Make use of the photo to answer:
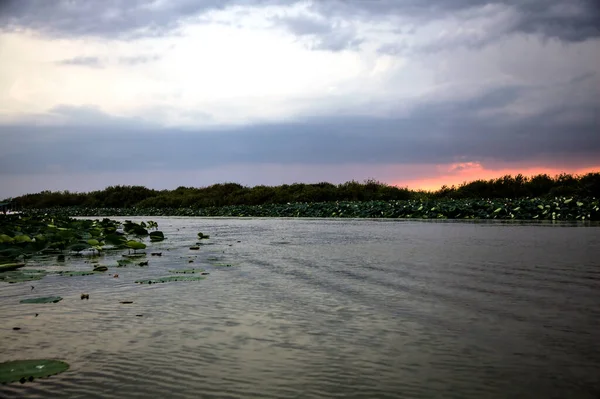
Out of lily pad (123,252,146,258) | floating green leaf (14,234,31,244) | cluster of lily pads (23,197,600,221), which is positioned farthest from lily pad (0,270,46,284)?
cluster of lily pads (23,197,600,221)

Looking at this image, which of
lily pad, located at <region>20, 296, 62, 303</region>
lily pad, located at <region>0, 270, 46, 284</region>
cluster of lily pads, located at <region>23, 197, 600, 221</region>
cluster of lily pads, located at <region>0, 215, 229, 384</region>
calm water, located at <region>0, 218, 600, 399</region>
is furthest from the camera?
cluster of lily pads, located at <region>23, 197, 600, 221</region>

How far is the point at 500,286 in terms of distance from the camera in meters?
4.55

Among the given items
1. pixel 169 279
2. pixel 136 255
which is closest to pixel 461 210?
pixel 136 255

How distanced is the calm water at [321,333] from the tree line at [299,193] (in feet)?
60.3

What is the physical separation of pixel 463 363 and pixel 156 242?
8.90 m

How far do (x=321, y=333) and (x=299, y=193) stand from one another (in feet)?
110

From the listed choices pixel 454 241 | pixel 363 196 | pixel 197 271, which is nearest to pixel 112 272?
pixel 197 271

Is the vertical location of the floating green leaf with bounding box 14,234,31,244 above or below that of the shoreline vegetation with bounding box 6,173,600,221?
below

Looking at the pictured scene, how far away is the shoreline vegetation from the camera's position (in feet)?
63.0

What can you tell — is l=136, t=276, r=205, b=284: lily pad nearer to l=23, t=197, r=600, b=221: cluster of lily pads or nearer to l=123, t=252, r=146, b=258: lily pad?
l=123, t=252, r=146, b=258: lily pad

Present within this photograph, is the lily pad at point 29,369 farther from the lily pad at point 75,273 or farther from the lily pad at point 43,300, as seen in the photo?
the lily pad at point 75,273

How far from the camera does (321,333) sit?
296 centimetres

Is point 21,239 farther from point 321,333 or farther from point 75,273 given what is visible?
point 321,333

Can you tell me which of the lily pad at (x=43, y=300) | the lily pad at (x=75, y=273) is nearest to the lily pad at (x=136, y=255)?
the lily pad at (x=75, y=273)
